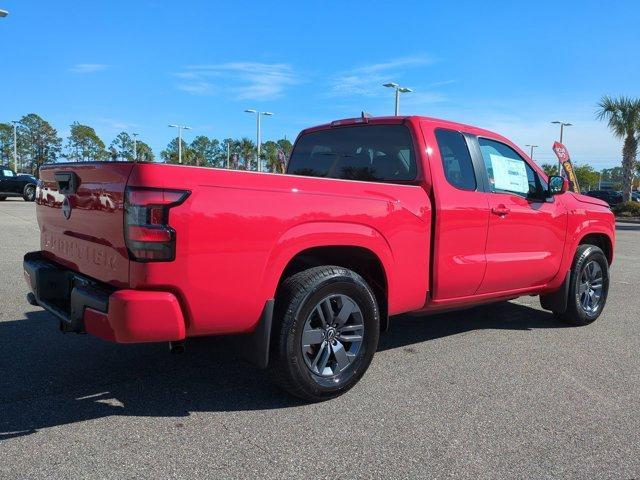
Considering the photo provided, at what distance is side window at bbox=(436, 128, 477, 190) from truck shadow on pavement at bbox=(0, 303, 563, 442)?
1530 millimetres

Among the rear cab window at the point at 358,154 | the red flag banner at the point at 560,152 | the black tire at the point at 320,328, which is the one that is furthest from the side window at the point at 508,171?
the red flag banner at the point at 560,152

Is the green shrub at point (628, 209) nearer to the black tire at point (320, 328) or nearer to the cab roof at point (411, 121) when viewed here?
the cab roof at point (411, 121)

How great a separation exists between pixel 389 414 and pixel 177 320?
143cm

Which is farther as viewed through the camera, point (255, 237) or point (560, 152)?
point (560, 152)

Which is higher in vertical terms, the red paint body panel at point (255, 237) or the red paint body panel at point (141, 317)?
the red paint body panel at point (255, 237)

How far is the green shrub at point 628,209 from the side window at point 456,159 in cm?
3405

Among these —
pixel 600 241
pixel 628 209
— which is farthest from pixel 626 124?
pixel 600 241

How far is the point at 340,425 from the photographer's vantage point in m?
3.17

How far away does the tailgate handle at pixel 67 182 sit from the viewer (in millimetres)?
3355

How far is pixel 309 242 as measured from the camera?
3305 millimetres

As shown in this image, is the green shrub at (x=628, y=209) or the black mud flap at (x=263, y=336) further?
the green shrub at (x=628, y=209)

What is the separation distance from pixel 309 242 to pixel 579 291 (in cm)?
367

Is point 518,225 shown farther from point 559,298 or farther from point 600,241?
point 600,241

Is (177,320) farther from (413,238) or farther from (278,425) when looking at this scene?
(413,238)
